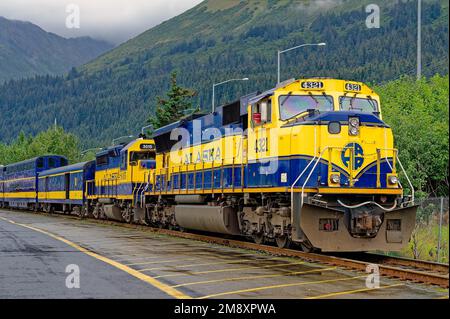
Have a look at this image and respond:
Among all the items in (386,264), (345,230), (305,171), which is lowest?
(386,264)

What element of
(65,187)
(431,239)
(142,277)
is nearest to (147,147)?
(65,187)

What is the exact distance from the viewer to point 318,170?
17.7m

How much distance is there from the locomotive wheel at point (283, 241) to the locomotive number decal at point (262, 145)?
2.51 metres

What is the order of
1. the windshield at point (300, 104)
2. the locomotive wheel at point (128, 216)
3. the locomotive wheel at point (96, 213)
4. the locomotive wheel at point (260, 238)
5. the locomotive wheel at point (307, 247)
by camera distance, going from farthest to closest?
the locomotive wheel at point (96, 213) → the locomotive wheel at point (128, 216) → the locomotive wheel at point (260, 238) → the windshield at point (300, 104) → the locomotive wheel at point (307, 247)

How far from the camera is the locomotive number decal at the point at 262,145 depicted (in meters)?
19.1

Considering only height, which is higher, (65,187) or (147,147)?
(147,147)

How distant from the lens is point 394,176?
18141mm

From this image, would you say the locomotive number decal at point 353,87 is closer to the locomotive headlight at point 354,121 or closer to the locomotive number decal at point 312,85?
the locomotive number decal at point 312,85

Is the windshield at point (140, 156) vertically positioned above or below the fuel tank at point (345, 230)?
above

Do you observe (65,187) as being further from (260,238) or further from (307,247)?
(307,247)

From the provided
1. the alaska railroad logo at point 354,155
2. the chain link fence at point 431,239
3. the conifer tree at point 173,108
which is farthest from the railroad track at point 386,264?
the conifer tree at point 173,108

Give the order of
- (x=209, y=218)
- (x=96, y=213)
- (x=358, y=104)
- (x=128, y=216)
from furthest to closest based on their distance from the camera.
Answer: (x=96, y=213), (x=128, y=216), (x=209, y=218), (x=358, y=104)

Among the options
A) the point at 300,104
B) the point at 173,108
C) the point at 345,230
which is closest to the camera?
the point at 345,230

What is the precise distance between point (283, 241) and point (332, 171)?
115 inches
